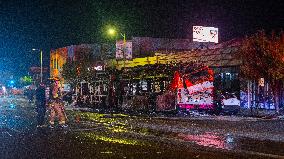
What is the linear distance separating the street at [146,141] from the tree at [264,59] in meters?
8.24

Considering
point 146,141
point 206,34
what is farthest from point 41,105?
point 206,34

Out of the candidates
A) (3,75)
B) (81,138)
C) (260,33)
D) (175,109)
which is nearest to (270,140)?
(81,138)

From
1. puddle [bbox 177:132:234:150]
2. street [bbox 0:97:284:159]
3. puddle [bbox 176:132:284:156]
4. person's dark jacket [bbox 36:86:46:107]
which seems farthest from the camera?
person's dark jacket [bbox 36:86:46:107]

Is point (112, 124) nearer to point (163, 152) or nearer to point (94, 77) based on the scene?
point (163, 152)

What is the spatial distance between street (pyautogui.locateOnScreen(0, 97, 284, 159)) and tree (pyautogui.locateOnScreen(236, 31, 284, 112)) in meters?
8.24

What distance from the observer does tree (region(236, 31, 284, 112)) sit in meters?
25.1

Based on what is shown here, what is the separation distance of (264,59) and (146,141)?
1414 cm

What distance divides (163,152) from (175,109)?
14175 millimetres

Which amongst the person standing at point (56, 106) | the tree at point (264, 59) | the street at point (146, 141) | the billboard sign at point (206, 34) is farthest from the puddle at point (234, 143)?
the billboard sign at point (206, 34)

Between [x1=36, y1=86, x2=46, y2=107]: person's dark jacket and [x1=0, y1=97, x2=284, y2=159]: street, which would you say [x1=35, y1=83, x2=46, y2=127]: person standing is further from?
[x1=0, y1=97, x2=284, y2=159]: street

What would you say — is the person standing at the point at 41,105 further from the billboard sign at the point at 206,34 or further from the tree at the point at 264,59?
the billboard sign at the point at 206,34

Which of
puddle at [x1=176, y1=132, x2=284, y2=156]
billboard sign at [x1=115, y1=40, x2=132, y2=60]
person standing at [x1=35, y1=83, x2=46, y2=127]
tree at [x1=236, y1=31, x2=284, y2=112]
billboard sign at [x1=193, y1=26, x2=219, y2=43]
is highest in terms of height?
billboard sign at [x1=193, y1=26, x2=219, y2=43]

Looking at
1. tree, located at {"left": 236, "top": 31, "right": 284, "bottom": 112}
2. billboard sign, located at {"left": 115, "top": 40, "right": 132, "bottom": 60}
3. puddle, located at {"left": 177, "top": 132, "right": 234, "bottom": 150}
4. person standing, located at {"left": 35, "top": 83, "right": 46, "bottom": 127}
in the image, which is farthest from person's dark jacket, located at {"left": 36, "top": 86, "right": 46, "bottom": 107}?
billboard sign, located at {"left": 115, "top": 40, "right": 132, "bottom": 60}

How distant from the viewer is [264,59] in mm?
25797
